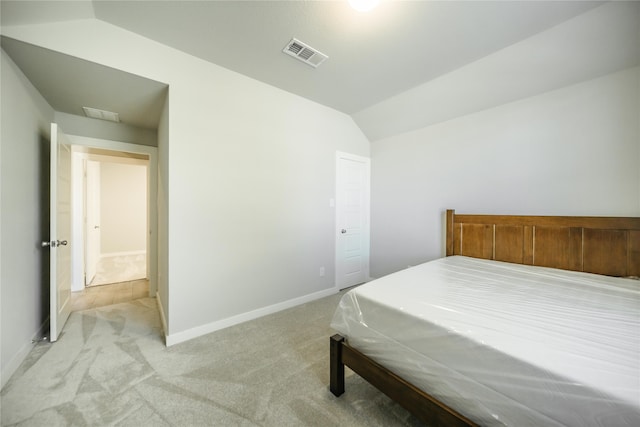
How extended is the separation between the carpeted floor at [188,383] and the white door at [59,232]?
0.27 m

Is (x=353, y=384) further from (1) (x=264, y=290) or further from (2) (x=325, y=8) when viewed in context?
(2) (x=325, y=8)

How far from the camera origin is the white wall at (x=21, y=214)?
1.67 metres

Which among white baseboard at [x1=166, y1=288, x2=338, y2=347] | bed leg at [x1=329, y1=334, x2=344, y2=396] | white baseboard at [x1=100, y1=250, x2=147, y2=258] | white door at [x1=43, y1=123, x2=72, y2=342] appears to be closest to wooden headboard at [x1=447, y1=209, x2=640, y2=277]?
white baseboard at [x1=166, y1=288, x2=338, y2=347]

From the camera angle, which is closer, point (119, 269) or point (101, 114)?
point (101, 114)

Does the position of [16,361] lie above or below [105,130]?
below

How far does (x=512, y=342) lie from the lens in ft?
3.15

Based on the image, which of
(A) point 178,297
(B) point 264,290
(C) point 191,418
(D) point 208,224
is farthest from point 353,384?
(D) point 208,224

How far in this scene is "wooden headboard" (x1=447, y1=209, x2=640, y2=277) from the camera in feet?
6.18

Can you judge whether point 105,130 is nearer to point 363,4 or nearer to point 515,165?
point 363,4

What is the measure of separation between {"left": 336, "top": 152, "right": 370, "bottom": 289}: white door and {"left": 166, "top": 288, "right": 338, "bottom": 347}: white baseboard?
1.73ft

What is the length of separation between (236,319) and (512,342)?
2.37 m

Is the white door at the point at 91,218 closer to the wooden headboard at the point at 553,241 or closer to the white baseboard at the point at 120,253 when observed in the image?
the white baseboard at the point at 120,253

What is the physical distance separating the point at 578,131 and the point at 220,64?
3.41 m

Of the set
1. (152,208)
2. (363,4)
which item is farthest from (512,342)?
(152,208)
